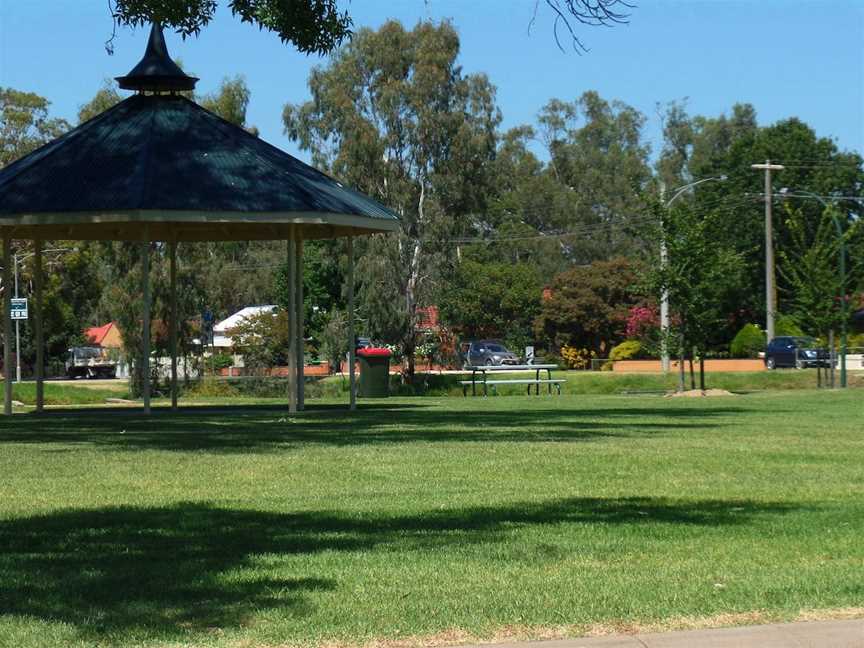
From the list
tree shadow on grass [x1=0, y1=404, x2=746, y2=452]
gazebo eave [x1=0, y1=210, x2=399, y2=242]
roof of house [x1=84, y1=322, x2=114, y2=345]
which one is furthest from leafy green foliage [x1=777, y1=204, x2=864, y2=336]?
roof of house [x1=84, y1=322, x2=114, y2=345]

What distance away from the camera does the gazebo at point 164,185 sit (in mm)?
24641

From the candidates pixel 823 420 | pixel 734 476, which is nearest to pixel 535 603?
pixel 734 476

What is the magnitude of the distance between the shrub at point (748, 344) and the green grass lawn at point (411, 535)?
54221mm

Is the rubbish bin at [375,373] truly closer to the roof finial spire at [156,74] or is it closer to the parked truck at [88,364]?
the roof finial spire at [156,74]

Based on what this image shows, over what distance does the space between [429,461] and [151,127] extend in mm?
13472

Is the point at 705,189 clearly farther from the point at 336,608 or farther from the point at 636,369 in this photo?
the point at 336,608

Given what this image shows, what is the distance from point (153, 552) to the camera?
9344 mm

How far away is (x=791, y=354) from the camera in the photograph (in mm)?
61250

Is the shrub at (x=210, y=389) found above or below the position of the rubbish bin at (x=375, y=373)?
below

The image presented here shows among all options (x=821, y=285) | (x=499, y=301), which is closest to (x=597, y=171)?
(x=499, y=301)

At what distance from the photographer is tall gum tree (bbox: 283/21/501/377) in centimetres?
5650

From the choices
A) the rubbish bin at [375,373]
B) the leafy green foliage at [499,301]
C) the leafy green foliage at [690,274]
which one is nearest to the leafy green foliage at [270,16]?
the rubbish bin at [375,373]

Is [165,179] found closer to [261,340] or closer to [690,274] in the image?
[690,274]

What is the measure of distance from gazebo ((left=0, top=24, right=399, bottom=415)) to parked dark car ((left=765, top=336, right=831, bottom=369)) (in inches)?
1405
